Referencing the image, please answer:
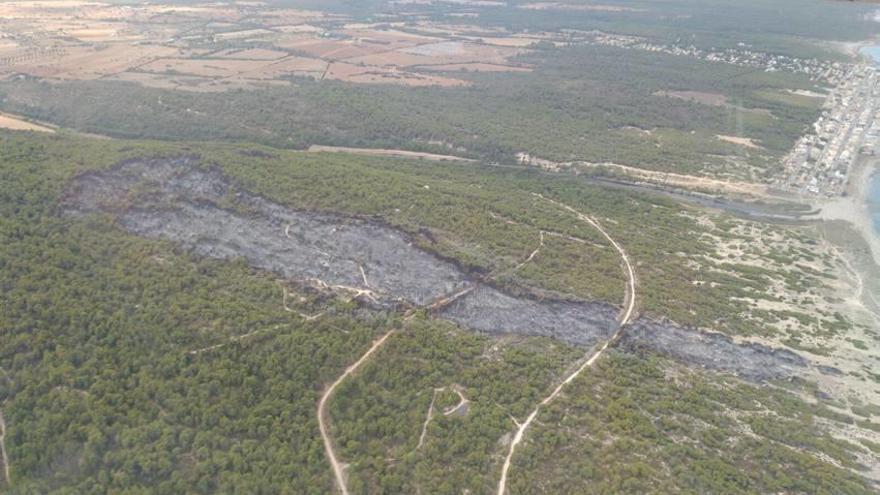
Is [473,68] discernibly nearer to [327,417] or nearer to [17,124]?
[17,124]

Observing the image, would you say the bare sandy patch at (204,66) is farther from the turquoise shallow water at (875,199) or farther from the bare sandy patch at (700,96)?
the turquoise shallow water at (875,199)

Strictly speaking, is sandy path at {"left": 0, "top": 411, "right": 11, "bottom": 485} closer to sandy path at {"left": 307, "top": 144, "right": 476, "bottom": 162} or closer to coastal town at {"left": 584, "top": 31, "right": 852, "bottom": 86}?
sandy path at {"left": 307, "top": 144, "right": 476, "bottom": 162}

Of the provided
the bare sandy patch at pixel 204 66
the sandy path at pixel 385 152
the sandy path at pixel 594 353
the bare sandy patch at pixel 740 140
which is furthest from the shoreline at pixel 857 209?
the bare sandy patch at pixel 204 66

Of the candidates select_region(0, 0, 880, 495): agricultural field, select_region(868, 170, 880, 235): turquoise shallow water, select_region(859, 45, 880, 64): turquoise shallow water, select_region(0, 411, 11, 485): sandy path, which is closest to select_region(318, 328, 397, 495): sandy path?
select_region(0, 0, 880, 495): agricultural field

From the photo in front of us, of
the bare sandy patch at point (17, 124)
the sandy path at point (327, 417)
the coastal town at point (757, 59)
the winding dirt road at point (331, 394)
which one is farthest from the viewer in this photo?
the coastal town at point (757, 59)

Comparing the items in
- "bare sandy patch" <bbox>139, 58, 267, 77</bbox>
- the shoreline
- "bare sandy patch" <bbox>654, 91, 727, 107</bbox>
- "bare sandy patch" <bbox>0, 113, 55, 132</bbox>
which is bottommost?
the shoreline

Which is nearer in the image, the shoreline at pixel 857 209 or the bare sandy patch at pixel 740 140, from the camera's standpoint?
the shoreline at pixel 857 209

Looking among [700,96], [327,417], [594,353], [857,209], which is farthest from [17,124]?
[700,96]
